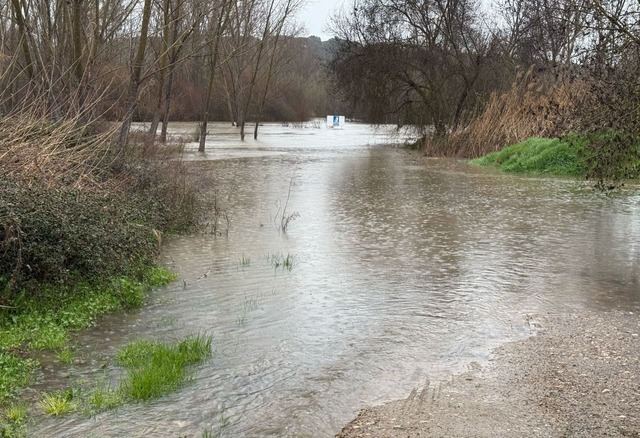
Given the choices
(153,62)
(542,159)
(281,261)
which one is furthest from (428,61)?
(281,261)

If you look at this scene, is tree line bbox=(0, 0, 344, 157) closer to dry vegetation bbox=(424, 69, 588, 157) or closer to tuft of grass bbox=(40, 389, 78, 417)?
tuft of grass bbox=(40, 389, 78, 417)

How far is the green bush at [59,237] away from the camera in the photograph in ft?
19.0

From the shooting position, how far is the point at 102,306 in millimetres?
6230

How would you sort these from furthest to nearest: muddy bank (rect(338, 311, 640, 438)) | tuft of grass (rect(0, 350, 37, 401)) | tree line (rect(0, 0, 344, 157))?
1. tree line (rect(0, 0, 344, 157))
2. tuft of grass (rect(0, 350, 37, 401))
3. muddy bank (rect(338, 311, 640, 438))

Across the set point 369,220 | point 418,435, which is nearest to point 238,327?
point 418,435

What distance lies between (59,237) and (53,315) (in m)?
0.74

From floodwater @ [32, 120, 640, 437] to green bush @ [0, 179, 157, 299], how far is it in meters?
0.62

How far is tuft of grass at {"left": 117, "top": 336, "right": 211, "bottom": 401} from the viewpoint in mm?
4488

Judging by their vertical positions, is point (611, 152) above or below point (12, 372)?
above

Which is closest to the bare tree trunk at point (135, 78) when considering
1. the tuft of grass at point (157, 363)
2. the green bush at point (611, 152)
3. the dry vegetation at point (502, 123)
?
the tuft of grass at point (157, 363)

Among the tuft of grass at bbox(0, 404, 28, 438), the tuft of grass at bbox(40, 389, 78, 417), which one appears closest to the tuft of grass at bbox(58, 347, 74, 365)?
the tuft of grass at bbox(40, 389, 78, 417)

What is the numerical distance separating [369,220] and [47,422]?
8.03 m

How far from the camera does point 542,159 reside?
63.2ft

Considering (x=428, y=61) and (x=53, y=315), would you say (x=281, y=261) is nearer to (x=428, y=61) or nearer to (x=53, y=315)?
(x=53, y=315)
